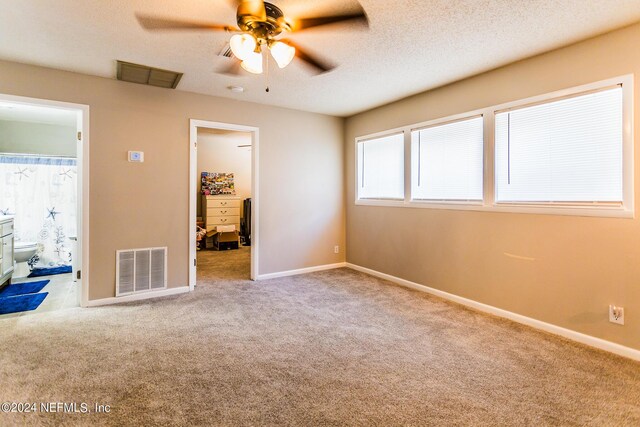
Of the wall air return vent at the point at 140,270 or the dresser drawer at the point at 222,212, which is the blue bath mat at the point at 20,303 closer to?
the wall air return vent at the point at 140,270

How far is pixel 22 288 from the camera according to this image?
4.11 meters

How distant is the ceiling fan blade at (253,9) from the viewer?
6.11 ft

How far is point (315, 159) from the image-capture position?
5031 millimetres

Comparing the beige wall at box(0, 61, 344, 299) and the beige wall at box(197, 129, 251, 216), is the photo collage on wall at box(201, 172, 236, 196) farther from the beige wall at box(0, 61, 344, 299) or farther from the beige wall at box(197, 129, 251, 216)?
the beige wall at box(0, 61, 344, 299)

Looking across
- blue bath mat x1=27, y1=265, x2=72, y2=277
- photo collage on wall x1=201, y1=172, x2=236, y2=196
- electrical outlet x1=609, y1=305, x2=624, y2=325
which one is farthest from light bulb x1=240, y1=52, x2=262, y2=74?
photo collage on wall x1=201, y1=172, x2=236, y2=196

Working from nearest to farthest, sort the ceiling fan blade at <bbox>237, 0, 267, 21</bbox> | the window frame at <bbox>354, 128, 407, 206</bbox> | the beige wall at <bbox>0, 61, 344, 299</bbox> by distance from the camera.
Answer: the ceiling fan blade at <bbox>237, 0, 267, 21</bbox> → the beige wall at <bbox>0, 61, 344, 299</bbox> → the window frame at <bbox>354, 128, 407, 206</bbox>

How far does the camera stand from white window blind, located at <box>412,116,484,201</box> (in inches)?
134

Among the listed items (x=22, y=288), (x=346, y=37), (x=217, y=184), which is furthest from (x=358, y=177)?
(x=22, y=288)

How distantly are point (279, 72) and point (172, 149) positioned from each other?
5.41 ft

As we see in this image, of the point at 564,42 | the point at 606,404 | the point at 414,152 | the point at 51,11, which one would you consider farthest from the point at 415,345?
the point at 51,11

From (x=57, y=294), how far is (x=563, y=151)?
5636 mm

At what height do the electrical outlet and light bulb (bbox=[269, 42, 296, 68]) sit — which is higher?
light bulb (bbox=[269, 42, 296, 68])

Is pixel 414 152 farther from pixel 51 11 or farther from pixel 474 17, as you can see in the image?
pixel 51 11

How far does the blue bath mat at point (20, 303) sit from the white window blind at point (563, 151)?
5.09 m
